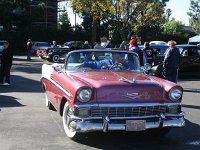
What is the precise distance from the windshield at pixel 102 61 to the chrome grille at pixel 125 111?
5.27 feet

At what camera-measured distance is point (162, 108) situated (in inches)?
275

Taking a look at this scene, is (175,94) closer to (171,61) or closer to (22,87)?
(171,61)

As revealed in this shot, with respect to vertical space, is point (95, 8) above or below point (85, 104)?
above

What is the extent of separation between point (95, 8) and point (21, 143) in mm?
27434

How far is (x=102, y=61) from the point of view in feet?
27.6

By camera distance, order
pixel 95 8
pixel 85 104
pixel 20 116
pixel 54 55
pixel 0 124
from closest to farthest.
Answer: pixel 85 104 → pixel 0 124 → pixel 20 116 → pixel 54 55 → pixel 95 8

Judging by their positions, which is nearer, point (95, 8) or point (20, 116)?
point (20, 116)

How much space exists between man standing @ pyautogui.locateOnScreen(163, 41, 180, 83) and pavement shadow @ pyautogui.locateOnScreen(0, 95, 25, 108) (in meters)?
4.56

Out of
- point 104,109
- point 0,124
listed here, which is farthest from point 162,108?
point 0,124

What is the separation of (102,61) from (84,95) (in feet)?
Answer: 5.89

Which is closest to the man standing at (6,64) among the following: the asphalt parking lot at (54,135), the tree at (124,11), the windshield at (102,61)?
the asphalt parking lot at (54,135)

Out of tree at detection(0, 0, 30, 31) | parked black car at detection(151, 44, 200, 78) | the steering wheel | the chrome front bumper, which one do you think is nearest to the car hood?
the chrome front bumper

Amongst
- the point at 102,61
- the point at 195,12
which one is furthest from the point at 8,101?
the point at 195,12

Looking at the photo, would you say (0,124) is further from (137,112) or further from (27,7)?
(27,7)
